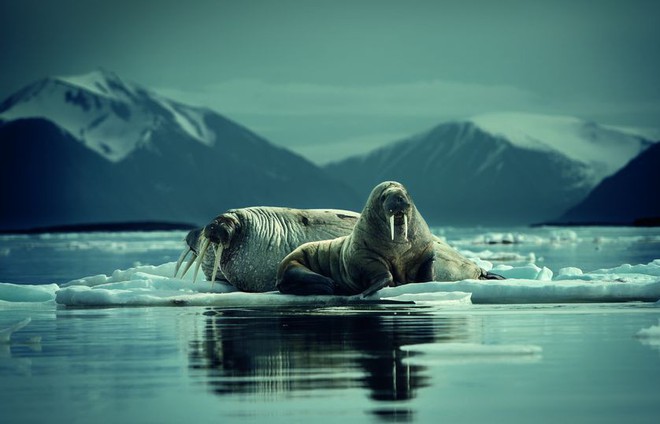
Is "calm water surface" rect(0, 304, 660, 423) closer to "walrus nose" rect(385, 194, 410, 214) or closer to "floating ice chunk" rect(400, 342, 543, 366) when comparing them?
"floating ice chunk" rect(400, 342, 543, 366)

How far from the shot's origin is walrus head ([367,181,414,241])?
13.4 metres

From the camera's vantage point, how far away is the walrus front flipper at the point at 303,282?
1392 centimetres

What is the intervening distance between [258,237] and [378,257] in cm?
261

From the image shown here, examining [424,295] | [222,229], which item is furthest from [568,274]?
[222,229]

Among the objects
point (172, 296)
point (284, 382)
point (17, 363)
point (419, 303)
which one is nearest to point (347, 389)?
point (284, 382)

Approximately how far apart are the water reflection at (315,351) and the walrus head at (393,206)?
1.83 m

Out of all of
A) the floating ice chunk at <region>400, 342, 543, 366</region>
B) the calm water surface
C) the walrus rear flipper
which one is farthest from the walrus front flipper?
the floating ice chunk at <region>400, 342, 543, 366</region>

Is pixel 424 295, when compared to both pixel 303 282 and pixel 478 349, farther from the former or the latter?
pixel 478 349

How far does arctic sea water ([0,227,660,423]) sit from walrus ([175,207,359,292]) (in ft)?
6.57

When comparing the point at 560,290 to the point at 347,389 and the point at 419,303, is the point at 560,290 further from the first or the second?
the point at 347,389

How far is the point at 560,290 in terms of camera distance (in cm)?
1282

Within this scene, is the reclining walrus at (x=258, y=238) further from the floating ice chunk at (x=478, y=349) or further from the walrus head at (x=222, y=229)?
the floating ice chunk at (x=478, y=349)

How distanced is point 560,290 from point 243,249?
Answer: 4520mm

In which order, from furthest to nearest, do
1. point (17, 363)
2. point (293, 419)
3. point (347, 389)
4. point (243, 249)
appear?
1. point (243, 249)
2. point (17, 363)
3. point (347, 389)
4. point (293, 419)
